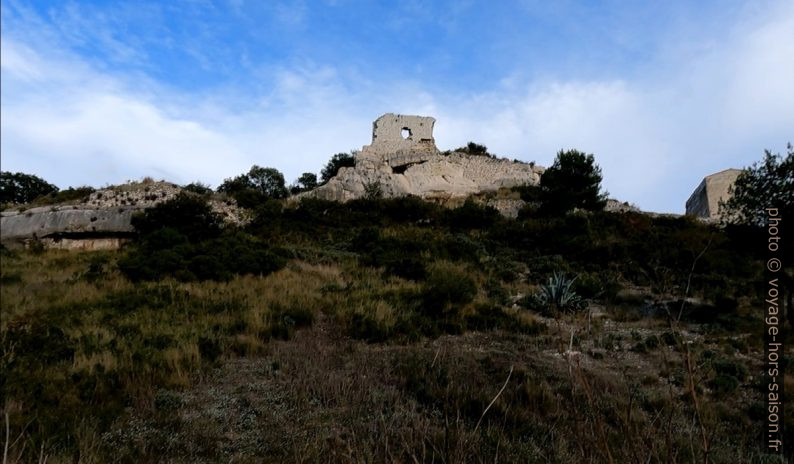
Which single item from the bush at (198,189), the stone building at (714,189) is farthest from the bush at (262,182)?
the stone building at (714,189)

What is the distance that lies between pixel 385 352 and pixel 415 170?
21834 millimetres

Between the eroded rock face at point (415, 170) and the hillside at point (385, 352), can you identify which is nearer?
the hillside at point (385, 352)

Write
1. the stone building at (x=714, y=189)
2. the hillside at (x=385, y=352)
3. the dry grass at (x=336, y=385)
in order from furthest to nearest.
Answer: the stone building at (x=714, y=189)
the hillside at (x=385, y=352)
the dry grass at (x=336, y=385)

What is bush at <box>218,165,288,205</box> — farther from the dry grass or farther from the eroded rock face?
the dry grass

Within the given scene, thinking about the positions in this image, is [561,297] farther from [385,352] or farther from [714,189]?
[714,189]

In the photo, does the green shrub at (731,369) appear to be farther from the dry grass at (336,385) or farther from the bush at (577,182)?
the bush at (577,182)

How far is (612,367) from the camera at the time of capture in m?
6.05

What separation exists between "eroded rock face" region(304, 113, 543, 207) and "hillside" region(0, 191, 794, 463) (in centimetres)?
1008

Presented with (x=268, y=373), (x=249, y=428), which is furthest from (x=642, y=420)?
(x=268, y=373)

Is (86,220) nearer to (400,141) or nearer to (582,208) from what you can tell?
(400,141)

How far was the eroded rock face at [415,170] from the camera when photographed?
1037 inches

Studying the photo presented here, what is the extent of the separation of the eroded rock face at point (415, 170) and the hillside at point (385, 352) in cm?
1008

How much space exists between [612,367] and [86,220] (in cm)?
1962

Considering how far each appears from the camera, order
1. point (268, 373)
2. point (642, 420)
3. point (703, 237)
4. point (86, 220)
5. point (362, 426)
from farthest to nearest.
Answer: point (86, 220) < point (703, 237) < point (268, 373) < point (642, 420) < point (362, 426)
